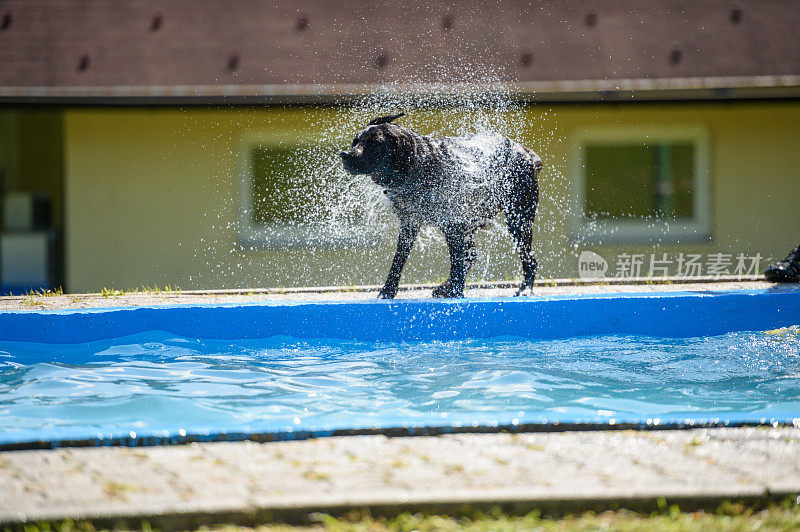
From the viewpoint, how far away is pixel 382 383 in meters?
4.20

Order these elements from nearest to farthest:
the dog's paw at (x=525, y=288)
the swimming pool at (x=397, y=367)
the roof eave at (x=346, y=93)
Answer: the swimming pool at (x=397, y=367)
the dog's paw at (x=525, y=288)
the roof eave at (x=346, y=93)

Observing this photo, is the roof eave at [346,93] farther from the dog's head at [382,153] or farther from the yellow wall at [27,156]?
the yellow wall at [27,156]

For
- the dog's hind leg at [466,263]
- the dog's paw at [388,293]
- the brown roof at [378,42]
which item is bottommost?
the dog's paw at [388,293]

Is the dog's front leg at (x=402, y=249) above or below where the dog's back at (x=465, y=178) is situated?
below

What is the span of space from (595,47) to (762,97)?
1.97 m

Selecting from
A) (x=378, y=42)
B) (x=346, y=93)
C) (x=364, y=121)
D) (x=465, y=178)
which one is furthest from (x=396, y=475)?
(x=378, y=42)

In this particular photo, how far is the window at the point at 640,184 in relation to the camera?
9.31m

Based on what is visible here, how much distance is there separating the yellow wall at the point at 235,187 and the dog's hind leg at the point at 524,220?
2.77m

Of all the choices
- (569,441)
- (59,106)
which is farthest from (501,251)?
(569,441)

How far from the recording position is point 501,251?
8.64 metres

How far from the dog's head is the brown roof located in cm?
367

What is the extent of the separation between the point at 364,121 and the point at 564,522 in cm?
711

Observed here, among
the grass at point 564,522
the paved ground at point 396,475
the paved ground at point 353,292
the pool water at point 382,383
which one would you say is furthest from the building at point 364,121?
the grass at point 564,522

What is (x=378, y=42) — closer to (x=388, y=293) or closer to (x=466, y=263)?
(x=466, y=263)
